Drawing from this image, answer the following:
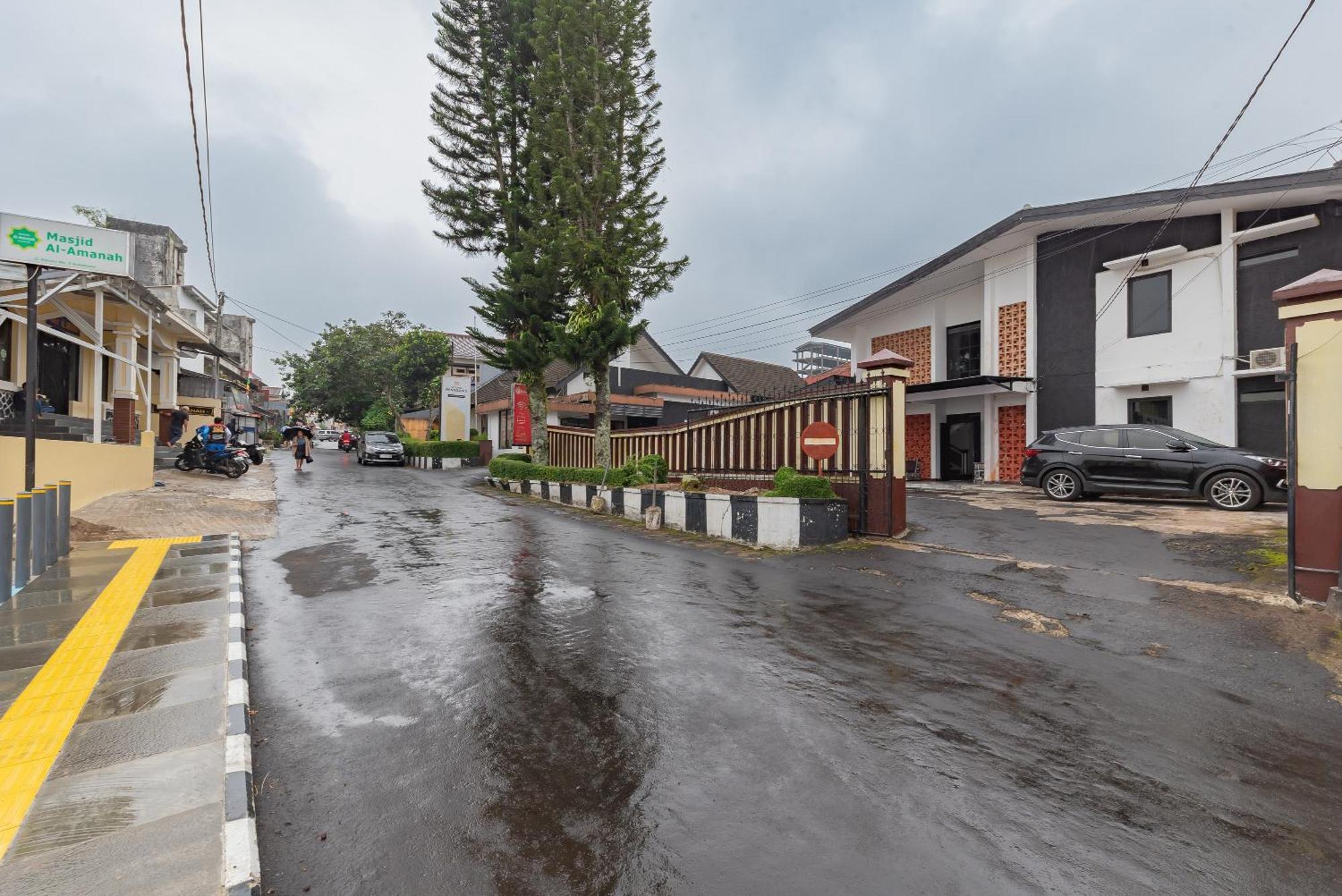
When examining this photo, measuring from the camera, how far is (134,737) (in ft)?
10.5

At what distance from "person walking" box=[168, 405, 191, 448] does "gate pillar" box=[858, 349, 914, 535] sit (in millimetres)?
22994

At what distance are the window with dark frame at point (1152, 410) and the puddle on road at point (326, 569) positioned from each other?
17.2 m

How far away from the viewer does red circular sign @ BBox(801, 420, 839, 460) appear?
9.41 metres

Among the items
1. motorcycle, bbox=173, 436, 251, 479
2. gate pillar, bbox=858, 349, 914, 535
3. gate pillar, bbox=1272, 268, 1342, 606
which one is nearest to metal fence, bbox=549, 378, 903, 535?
gate pillar, bbox=858, 349, 914, 535

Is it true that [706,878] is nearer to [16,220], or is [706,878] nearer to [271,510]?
[16,220]

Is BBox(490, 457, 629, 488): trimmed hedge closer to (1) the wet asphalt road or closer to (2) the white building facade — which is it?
(1) the wet asphalt road

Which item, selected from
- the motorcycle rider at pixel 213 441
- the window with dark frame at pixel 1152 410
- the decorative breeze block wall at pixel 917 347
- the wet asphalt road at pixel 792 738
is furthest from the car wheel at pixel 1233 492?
the motorcycle rider at pixel 213 441

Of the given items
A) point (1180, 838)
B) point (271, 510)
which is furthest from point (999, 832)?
point (271, 510)

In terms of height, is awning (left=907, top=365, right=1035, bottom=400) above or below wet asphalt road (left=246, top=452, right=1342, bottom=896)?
above

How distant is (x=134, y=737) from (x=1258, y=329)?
19.5 meters

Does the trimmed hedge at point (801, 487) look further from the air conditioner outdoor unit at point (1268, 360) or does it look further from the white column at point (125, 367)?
the white column at point (125, 367)

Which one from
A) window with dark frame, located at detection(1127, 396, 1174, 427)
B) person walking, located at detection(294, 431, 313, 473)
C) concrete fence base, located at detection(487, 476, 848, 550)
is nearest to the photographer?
concrete fence base, located at detection(487, 476, 848, 550)

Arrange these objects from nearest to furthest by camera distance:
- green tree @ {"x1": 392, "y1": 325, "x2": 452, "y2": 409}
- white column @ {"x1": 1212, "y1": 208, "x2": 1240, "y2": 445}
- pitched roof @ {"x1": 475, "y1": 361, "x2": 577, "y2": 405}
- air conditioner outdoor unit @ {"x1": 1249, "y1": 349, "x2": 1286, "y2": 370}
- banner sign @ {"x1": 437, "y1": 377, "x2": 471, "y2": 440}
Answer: air conditioner outdoor unit @ {"x1": 1249, "y1": 349, "x2": 1286, "y2": 370} < white column @ {"x1": 1212, "y1": 208, "x2": 1240, "y2": 445} < banner sign @ {"x1": 437, "y1": 377, "x2": 471, "y2": 440} < pitched roof @ {"x1": 475, "y1": 361, "x2": 577, "y2": 405} < green tree @ {"x1": 392, "y1": 325, "x2": 452, "y2": 409}

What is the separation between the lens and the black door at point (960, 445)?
19.4m
